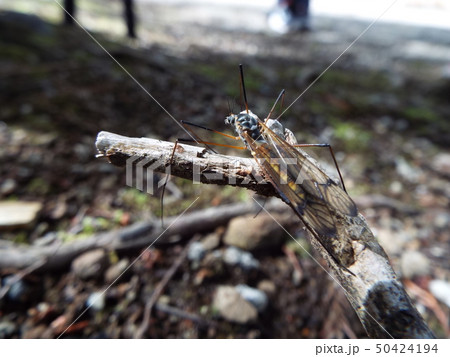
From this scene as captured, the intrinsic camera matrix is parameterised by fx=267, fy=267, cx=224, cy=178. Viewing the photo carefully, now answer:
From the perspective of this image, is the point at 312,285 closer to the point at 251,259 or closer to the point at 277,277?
the point at 277,277

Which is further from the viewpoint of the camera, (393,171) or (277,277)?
(393,171)

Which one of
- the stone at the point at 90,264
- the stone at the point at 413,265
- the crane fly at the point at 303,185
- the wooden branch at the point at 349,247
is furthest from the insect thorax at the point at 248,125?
the stone at the point at 413,265

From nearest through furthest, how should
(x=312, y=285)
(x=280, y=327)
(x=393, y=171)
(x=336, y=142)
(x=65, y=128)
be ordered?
(x=280, y=327) < (x=312, y=285) < (x=65, y=128) < (x=393, y=171) < (x=336, y=142)

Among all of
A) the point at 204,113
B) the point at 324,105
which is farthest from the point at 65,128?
the point at 324,105

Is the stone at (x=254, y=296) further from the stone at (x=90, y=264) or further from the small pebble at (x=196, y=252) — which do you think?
the stone at (x=90, y=264)

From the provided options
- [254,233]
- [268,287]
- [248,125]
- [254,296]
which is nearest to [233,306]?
[254,296]

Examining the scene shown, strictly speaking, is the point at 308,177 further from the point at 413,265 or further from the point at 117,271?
the point at 413,265
